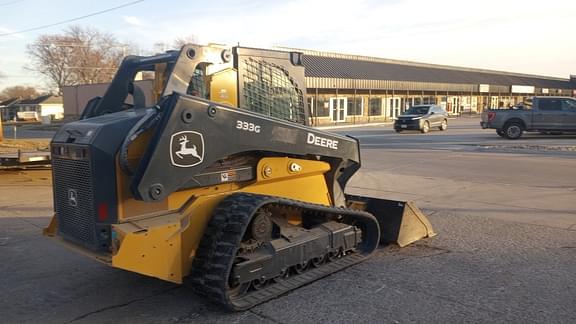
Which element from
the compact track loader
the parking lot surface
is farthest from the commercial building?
the compact track loader

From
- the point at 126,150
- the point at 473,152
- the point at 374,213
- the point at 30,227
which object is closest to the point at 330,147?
the point at 374,213

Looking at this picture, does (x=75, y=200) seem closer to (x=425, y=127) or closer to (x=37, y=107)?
(x=425, y=127)

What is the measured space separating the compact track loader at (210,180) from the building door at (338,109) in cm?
3774

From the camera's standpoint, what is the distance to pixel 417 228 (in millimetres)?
6469

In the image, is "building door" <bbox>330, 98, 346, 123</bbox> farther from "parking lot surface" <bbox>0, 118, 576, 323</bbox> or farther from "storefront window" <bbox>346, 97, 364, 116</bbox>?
"parking lot surface" <bbox>0, 118, 576, 323</bbox>

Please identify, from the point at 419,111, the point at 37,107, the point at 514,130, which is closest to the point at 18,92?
the point at 37,107

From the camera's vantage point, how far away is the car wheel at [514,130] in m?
23.3

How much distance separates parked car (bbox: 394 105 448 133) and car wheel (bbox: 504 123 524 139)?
641cm

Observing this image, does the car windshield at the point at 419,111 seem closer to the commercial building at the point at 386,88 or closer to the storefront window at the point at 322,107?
the commercial building at the point at 386,88

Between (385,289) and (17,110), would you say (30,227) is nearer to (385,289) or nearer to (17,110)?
(385,289)

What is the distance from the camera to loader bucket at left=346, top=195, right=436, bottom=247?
6.26m

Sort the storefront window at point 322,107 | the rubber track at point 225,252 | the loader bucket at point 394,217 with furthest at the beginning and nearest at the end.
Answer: the storefront window at point 322,107 < the loader bucket at point 394,217 < the rubber track at point 225,252

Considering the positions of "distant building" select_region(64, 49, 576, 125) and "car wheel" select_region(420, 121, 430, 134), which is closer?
"car wheel" select_region(420, 121, 430, 134)

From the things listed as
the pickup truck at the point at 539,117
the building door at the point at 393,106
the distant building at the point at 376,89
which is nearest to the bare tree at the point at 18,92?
the distant building at the point at 376,89
